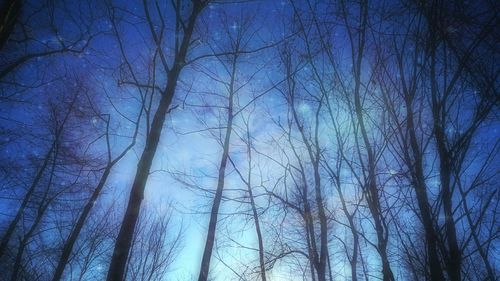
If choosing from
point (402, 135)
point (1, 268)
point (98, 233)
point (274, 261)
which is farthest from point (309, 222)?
point (1, 268)

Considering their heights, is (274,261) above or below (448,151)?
above

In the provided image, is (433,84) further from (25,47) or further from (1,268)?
(1,268)

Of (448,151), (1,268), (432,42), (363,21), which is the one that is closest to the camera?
(448,151)

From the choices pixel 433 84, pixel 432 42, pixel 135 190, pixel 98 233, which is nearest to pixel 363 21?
pixel 432 42

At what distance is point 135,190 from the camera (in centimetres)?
503

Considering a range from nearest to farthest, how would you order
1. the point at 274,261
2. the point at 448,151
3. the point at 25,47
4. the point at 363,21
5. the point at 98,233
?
the point at 448,151 < the point at 363,21 < the point at 25,47 < the point at 274,261 < the point at 98,233

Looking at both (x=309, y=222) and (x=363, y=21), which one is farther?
(x=309, y=222)

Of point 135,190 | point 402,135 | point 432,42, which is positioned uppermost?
point 135,190

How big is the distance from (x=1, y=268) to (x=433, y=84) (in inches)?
1181

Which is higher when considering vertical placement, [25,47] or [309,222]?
[25,47]

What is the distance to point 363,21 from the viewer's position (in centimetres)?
228

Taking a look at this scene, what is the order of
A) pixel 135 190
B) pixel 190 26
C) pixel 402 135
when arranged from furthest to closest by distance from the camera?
→ pixel 190 26 < pixel 135 190 < pixel 402 135

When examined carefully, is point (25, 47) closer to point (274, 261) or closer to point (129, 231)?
point (129, 231)

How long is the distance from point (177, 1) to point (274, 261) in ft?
22.6
